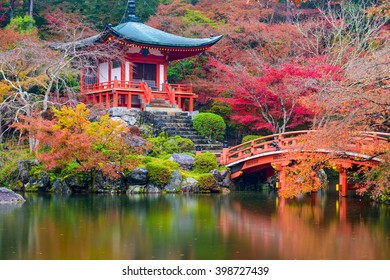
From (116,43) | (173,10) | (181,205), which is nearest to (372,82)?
(181,205)

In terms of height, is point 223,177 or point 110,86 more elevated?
point 110,86

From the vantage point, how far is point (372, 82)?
1633 centimetres

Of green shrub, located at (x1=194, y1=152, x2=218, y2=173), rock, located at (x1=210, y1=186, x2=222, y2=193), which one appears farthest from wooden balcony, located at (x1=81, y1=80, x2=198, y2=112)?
rock, located at (x1=210, y1=186, x2=222, y2=193)

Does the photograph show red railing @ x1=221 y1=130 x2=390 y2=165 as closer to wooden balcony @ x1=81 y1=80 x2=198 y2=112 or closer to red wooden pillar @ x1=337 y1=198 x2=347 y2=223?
red wooden pillar @ x1=337 y1=198 x2=347 y2=223

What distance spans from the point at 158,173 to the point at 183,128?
14.5 ft

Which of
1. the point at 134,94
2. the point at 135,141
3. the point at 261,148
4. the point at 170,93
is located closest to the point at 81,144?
the point at 135,141

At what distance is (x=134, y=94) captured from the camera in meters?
28.9

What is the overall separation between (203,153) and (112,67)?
7401 millimetres

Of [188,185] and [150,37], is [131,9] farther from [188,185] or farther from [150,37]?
[188,185]

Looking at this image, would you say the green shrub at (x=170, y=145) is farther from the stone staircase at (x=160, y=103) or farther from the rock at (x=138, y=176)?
the stone staircase at (x=160, y=103)

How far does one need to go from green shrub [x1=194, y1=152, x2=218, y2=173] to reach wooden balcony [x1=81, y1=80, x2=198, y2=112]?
4712 mm

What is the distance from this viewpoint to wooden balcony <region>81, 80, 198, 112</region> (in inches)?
1111

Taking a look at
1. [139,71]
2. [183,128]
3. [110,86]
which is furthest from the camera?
[139,71]

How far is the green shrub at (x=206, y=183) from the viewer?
23.7 meters
